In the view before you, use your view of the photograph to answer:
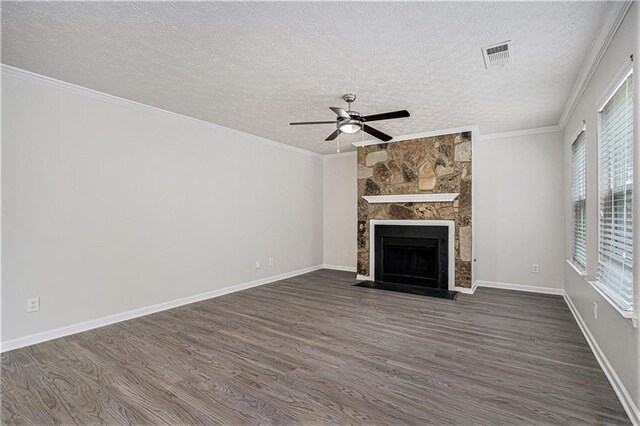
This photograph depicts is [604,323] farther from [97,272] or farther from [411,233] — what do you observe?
[97,272]

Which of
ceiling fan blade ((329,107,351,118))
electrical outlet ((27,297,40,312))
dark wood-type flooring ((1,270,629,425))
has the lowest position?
dark wood-type flooring ((1,270,629,425))

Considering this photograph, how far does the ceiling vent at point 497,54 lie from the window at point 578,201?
1520mm

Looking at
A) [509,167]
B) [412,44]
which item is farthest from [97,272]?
[509,167]

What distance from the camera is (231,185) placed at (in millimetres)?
5043

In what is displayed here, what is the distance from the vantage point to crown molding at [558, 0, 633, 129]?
2031 mm

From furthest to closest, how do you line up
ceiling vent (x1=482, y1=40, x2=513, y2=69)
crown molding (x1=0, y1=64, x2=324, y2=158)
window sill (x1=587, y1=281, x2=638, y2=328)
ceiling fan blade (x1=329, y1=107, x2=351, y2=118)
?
ceiling fan blade (x1=329, y1=107, x2=351, y2=118) → crown molding (x1=0, y1=64, x2=324, y2=158) → ceiling vent (x1=482, y1=40, x2=513, y2=69) → window sill (x1=587, y1=281, x2=638, y2=328)

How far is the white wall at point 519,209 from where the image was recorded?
486cm

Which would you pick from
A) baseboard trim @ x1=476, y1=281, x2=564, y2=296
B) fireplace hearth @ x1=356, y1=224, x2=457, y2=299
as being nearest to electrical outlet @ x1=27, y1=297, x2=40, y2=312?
fireplace hearth @ x1=356, y1=224, x2=457, y2=299

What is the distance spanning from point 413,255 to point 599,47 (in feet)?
11.9

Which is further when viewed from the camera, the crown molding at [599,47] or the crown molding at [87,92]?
the crown molding at [87,92]

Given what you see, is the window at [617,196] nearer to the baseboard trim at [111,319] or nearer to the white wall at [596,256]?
the white wall at [596,256]

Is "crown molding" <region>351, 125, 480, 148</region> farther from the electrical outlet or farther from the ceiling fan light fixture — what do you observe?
the electrical outlet

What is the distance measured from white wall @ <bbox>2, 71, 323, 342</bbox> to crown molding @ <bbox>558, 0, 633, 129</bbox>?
436 centimetres

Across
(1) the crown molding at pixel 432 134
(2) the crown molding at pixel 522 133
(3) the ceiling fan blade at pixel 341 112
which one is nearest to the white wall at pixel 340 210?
(1) the crown molding at pixel 432 134
